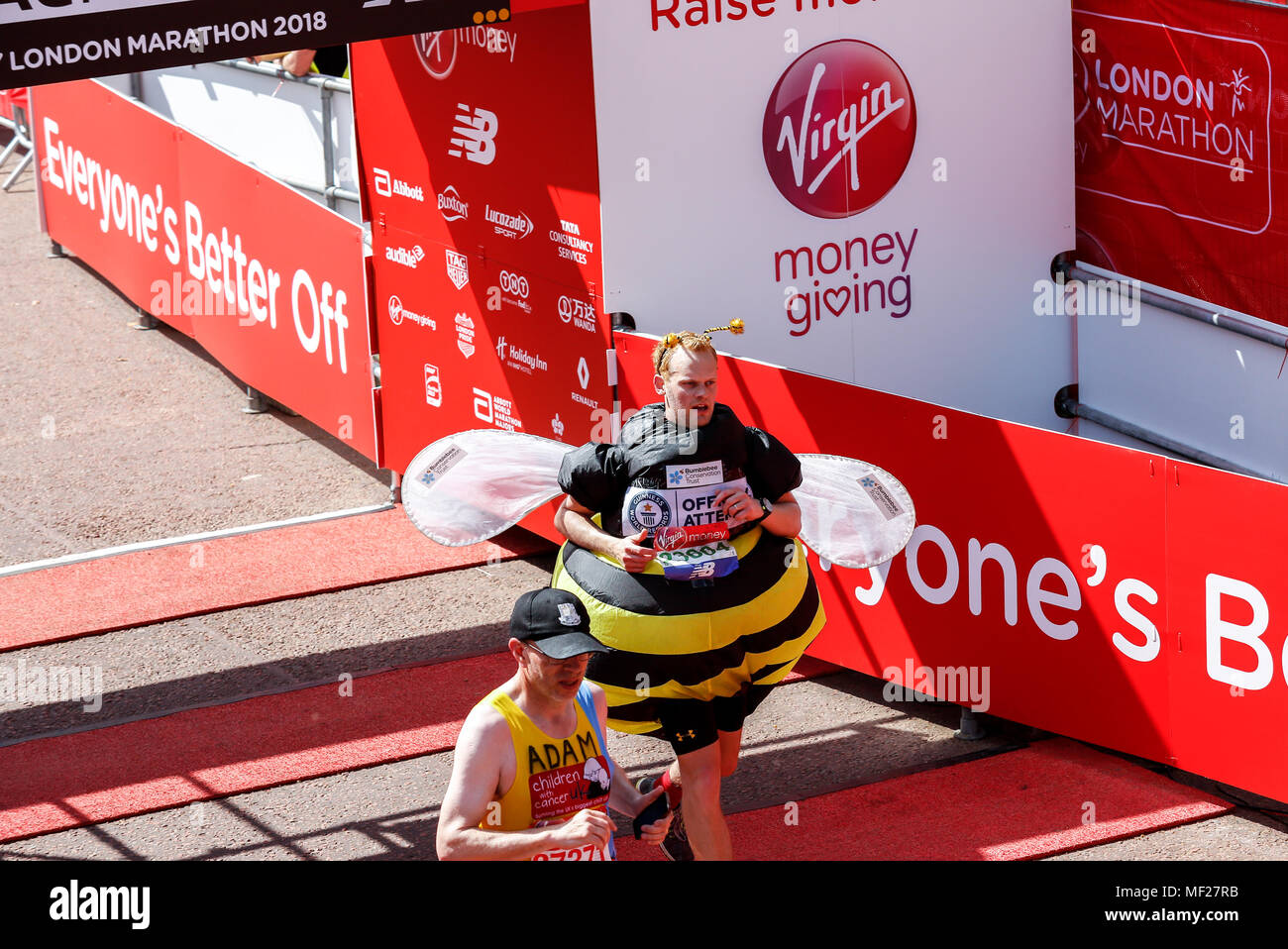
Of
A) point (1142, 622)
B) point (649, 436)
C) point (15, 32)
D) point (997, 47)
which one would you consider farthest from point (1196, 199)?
point (15, 32)

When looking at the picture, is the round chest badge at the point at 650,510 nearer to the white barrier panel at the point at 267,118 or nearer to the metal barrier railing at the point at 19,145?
the white barrier panel at the point at 267,118

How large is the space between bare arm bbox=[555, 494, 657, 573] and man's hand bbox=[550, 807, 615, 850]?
1.93 m

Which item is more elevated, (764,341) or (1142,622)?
(764,341)

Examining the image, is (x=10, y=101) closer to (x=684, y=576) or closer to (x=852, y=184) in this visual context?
(x=852, y=184)

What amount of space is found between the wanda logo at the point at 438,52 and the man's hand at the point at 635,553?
4557mm

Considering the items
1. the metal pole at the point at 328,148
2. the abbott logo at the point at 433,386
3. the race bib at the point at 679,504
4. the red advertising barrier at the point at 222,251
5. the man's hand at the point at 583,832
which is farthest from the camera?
the metal pole at the point at 328,148

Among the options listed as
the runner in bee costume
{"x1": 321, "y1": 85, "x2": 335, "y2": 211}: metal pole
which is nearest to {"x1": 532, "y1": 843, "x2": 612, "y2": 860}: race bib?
the runner in bee costume

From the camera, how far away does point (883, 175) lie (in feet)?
31.4

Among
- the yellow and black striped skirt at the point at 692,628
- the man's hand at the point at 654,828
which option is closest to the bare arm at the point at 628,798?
the man's hand at the point at 654,828

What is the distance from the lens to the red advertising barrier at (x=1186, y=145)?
29.7ft

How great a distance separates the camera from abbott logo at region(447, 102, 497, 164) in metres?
9.59

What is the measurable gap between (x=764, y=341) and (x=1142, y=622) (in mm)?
3163

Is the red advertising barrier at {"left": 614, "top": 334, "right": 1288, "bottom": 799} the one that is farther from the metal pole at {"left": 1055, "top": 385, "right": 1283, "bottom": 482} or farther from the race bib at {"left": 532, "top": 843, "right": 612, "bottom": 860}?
the race bib at {"left": 532, "top": 843, "right": 612, "bottom": 860}

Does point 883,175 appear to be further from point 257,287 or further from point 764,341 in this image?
point 257,287
